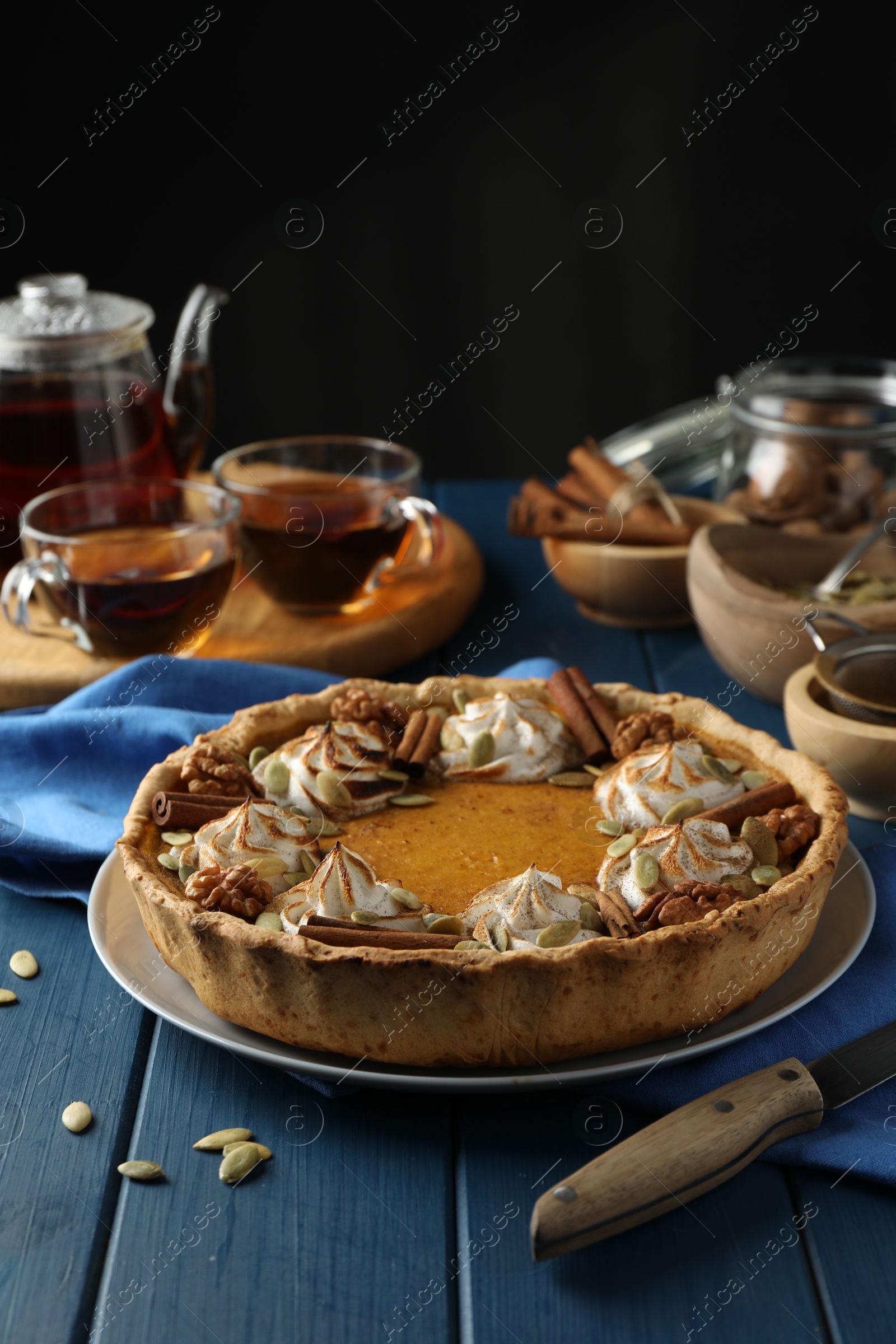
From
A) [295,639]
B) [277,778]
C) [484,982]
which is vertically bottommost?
[295,639]

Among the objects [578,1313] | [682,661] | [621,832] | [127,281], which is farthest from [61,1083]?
[127,281]

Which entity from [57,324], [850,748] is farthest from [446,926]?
[57,324]

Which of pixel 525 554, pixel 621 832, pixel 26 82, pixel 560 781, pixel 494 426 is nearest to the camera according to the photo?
pixel 621 832

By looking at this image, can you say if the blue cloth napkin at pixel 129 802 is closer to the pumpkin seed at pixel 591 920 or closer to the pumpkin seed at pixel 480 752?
the pumpkin seed at pixel 591 920

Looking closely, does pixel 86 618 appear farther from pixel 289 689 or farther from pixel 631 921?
pixel 631 921

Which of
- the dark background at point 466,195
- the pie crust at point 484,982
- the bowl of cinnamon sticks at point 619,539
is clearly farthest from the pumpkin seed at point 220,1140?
the dark background at point 466,195

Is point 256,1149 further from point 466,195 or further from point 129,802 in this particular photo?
point 466,195

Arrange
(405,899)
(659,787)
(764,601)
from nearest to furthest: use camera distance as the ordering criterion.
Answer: (405,899) < (659,787) < (764,601)
